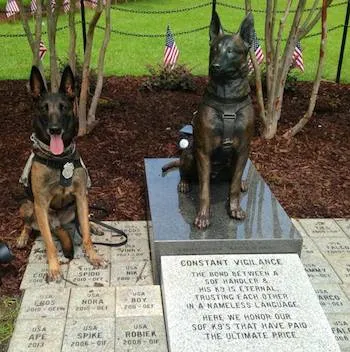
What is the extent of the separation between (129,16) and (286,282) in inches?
714

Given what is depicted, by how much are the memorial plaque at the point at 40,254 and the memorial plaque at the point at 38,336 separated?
87cm

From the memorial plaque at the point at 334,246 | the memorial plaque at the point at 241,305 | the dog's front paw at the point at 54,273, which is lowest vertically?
the memorial plaque at the point at 334,246

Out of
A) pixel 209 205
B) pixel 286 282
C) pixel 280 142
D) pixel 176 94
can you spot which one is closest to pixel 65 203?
pixel 209 205

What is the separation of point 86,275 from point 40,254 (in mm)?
591

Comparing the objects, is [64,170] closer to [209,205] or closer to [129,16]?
[209,205]

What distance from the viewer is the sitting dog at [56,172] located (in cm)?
393

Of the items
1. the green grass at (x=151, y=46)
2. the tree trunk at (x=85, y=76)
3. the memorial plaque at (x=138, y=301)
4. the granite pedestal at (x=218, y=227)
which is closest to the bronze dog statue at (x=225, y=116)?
the granite pedestal at (x=218, y=227)

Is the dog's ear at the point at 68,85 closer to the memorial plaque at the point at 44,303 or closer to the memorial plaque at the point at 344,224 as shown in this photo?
the memorial plaque at the point at 44,303

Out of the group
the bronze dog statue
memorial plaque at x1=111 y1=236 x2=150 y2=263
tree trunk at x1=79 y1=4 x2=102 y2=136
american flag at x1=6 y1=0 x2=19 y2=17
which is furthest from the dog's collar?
american flag at x1=6 y1=0 x2=19 y2=17

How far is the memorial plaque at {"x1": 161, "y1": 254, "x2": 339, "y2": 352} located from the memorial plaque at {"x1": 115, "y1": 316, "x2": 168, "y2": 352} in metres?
0.14

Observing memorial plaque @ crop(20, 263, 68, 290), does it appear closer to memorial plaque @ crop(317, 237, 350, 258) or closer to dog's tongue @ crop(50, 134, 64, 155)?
dog's tongue @ crop(50, 134, 64, 155)

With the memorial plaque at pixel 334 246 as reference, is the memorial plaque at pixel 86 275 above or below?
above

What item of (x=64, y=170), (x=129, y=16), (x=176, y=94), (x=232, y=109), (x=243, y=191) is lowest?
(x=129, y=16)

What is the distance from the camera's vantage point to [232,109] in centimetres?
408
